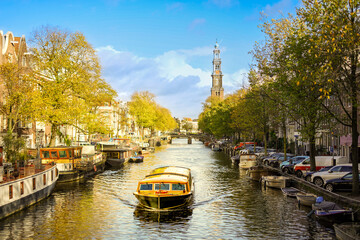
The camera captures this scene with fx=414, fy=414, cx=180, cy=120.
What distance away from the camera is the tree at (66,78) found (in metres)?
54.6

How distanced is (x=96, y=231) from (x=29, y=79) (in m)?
32.2

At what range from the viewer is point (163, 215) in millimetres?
30125

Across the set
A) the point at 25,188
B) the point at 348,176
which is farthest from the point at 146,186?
the point at 348,176

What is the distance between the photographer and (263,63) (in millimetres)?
46406

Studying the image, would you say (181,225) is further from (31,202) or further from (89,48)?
(89,48)

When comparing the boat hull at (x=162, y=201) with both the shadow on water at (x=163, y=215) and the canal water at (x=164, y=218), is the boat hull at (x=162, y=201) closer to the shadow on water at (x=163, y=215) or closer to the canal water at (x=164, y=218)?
the shadow on water at (x=163, y=215)

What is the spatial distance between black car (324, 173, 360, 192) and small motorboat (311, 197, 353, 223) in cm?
742

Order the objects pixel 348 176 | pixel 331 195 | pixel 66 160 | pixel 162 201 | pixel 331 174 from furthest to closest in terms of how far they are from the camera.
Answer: pixel 66 160
pixel 331 174
pixel 348 176
pixel 331 195
pixel 162 201

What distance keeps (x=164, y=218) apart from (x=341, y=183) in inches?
591

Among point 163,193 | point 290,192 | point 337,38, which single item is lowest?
point 290,192

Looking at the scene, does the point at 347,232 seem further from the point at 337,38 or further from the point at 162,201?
the point at 162,201

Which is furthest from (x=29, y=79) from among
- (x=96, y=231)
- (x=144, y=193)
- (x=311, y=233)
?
(x=311, y=233)

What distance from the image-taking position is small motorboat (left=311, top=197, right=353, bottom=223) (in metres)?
25.2

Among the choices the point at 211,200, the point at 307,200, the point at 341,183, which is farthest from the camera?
the point at 211,200
